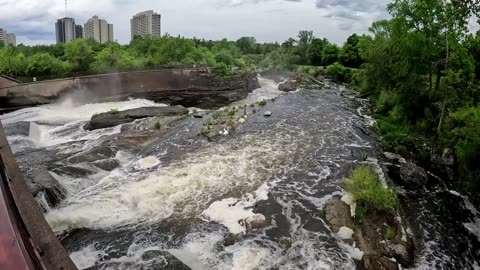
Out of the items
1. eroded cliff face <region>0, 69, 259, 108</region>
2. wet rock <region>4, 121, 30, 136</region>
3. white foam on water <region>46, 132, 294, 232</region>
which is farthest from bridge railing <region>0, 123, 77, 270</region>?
eroded cliff face <region>0, 69, 259, 108</region>

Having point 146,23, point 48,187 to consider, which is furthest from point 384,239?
point 146,23

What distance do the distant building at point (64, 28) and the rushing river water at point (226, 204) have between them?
65392 mm

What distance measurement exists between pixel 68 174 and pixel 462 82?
24.6 m

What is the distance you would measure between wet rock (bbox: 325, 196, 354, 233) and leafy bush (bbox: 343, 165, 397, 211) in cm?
Answer: 63

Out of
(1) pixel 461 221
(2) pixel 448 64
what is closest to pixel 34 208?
(1) pixel 461 221

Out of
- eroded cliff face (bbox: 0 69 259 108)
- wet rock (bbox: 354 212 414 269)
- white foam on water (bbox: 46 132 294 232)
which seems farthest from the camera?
eroded cliff face (bbox: 0 69 259 108)

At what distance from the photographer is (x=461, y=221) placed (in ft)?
48.5

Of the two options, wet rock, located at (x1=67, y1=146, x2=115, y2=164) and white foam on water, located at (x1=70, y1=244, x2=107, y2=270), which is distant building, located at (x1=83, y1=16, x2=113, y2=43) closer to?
wet rock, located at (x1=67, y1=146, x2=115, y2=164)

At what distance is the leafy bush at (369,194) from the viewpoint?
13430mm

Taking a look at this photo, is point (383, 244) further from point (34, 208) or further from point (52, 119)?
point (52, 119)

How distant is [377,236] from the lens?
12.3m

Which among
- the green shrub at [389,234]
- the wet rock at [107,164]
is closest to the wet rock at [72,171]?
the wet rock at [107,164]

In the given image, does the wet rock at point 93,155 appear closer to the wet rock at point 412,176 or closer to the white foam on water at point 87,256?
the white foam on water at point 87,256

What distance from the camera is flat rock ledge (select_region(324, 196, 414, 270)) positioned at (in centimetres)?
1136
